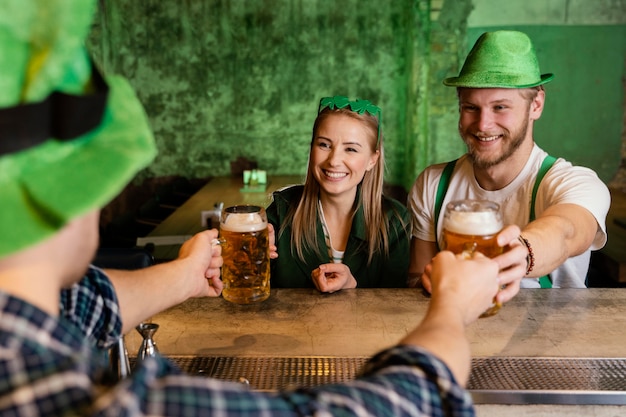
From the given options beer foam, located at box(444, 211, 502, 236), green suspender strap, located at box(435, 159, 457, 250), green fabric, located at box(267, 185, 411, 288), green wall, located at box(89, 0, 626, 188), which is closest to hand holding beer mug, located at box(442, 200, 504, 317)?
beer foam, located at box(444, 211, 502, 236)

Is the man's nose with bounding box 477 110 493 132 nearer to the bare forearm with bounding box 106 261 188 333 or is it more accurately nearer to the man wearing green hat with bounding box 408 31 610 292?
the man wearing green hat with bounding box 408 31 610 292

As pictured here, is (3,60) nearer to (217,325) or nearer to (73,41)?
(73,41)

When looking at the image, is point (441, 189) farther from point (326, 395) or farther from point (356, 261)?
point (326, 395)

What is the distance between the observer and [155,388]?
2.09 feet

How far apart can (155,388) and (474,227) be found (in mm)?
891

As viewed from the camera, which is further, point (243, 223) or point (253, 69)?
point (253, 69)

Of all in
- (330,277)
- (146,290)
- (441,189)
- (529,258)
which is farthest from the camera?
(441,189)

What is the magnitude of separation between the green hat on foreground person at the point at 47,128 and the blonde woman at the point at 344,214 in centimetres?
163

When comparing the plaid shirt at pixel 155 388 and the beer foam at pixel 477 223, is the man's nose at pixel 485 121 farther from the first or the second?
the plaid shirt at pixel 155 388

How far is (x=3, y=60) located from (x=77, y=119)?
92mm

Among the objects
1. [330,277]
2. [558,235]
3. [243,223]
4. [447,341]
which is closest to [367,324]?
[330,277]

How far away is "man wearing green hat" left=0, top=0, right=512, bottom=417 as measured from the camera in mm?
598

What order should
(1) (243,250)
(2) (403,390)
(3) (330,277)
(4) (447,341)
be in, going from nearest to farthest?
(2) (403,390)
(4) (447,341)
(1) (243,250)
(3) (330,277)

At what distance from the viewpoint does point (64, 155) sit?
→ 0.65 metres
